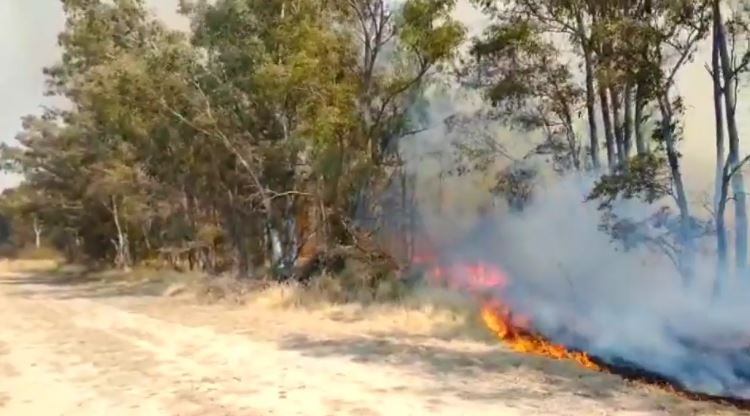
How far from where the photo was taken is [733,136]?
12461 mm

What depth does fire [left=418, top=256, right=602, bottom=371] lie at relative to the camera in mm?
12078

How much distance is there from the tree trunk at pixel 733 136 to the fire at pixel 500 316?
3.02 meters

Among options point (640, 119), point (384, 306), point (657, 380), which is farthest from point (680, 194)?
point (384, 306)

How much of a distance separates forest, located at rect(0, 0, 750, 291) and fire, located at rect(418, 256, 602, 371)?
1.44 m

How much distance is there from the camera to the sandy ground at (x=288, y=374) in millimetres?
8766

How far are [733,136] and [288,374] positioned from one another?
736 cm

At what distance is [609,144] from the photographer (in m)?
15.9

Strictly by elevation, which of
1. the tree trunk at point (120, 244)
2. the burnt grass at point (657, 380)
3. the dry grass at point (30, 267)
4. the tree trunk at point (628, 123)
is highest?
the tree trunk at point (628, 123)

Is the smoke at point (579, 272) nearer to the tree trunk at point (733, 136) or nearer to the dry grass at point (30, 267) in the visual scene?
the tree trunk at point (733, 136)

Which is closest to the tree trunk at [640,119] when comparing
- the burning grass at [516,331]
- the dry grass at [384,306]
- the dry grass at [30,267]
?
the burning grass at [516,331]

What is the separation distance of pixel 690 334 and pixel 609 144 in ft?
18.8

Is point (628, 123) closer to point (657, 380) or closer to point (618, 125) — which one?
point (618, 125)

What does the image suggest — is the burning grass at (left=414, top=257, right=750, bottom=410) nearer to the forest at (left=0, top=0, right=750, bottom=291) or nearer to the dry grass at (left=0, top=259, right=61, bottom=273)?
the forest at (left=0, top=0, right=750, bottom=291)

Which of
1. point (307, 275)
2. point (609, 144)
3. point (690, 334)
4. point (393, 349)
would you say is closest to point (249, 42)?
point (307, 275)
